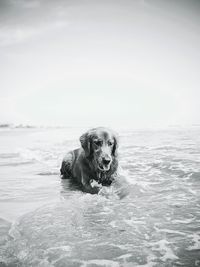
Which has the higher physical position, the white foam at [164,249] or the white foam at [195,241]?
the white foam at [164,249]

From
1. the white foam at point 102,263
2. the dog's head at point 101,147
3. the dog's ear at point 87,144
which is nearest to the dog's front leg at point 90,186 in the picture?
the dog's head at point 101,147

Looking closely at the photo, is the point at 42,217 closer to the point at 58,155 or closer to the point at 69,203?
the point at 69,203

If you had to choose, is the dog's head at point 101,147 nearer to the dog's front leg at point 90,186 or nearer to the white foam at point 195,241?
the dog's front leg at point 90,186

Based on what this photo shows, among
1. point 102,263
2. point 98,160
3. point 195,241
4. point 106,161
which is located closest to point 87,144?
point 98,160

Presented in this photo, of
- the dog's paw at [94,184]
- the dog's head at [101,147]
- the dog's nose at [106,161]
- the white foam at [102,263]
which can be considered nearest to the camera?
the white foam at [102,263]

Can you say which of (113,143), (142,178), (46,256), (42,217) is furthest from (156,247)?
(142,178)

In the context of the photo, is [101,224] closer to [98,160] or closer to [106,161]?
[106,161]

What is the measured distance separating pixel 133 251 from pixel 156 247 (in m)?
0.27

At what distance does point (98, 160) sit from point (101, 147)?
32 centimetres

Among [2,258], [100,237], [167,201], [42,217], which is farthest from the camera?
[167,201]

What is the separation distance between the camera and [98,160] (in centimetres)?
608

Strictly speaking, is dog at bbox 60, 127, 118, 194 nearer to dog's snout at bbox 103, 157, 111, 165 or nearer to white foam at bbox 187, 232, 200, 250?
dog's snout at bbox 103, 157, 111, 165

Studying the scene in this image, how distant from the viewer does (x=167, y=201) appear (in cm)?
500

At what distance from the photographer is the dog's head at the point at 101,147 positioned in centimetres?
604
